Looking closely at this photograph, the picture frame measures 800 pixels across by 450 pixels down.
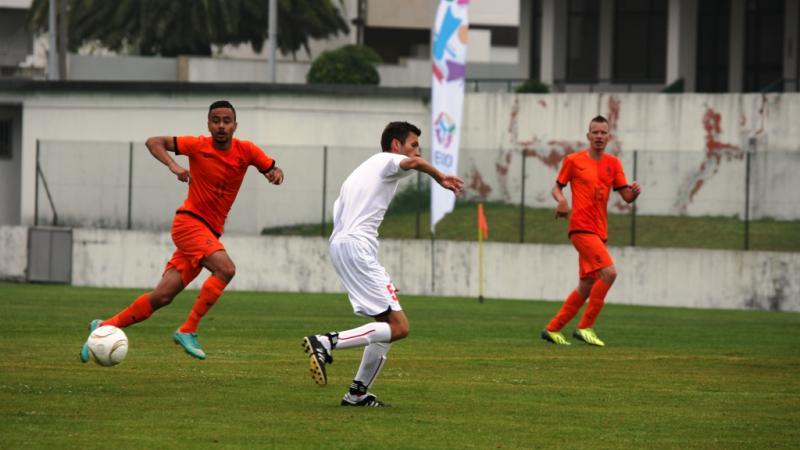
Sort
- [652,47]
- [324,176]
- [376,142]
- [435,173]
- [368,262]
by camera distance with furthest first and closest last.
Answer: [652,47], [376,142], [324,176], [368,262], [435,173]

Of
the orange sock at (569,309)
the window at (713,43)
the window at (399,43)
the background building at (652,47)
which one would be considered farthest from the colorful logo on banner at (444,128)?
the window at (399,43)

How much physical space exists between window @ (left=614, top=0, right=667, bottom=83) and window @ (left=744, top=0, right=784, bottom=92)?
2.54 meters

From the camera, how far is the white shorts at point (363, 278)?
11.7m

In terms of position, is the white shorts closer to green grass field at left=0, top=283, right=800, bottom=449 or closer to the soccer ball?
green grass field at left=0, top=283, right=800, bottom=449

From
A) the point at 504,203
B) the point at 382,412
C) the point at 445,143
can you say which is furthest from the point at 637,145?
the point at 382,412

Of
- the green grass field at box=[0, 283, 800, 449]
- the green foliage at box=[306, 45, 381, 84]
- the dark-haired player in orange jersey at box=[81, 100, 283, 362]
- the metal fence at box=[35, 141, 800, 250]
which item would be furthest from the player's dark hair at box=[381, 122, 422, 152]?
the green foliage at box=[306, 45, 381, 84]

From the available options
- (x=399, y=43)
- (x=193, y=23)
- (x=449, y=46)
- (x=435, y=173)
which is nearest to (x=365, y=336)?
(x=435, y=173)

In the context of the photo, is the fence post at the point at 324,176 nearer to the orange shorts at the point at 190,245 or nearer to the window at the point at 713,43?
the window at the point at 713,43

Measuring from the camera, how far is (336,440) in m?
9.98

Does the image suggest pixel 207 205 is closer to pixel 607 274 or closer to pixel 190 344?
pixel 190 344

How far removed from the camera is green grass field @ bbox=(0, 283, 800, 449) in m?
10.3

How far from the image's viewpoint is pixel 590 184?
17875 mm

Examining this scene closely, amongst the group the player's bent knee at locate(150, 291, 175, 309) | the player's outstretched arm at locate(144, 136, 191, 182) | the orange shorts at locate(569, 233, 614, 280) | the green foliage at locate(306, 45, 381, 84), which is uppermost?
the green foliage at locate(306, 45, 381, 84)

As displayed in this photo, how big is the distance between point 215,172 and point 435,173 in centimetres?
350
